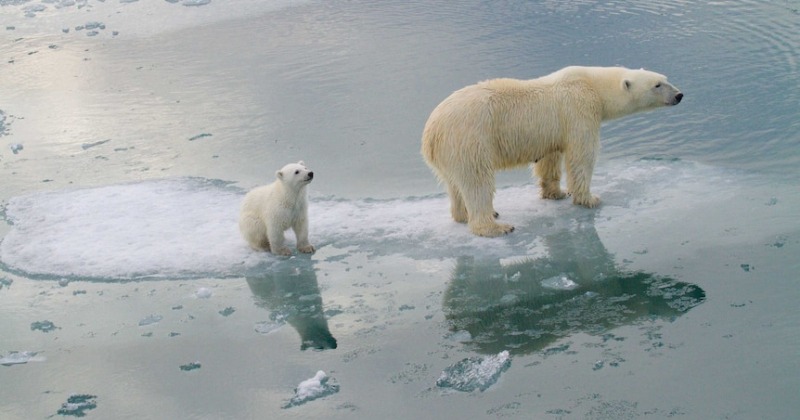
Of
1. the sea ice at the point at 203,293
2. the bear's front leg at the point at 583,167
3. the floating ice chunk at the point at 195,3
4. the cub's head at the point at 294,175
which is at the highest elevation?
the floating ice chunk at the point at 195,3

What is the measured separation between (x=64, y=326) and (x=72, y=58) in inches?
266

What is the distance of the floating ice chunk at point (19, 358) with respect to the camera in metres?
5.73

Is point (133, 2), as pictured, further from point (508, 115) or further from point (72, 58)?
point (508, 115)

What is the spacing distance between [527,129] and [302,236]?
1.86 meters

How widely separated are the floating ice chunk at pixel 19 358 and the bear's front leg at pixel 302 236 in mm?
1952

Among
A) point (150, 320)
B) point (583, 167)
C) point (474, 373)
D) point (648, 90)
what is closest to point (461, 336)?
point (474, 373)

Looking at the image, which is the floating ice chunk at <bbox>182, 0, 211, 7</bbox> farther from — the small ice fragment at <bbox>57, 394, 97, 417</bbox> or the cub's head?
the small ice fragment at <bbox>57, 394, 97, 417</bbox>

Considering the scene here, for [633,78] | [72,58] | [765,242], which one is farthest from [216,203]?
[72,58]

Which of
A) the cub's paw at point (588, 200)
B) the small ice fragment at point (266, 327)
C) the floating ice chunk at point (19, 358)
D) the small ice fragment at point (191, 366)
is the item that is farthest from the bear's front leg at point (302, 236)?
the cub's paw at point (588, 200)

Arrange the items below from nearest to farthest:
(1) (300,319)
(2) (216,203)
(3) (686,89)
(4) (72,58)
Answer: (1) (300,319) < (2) (216,203) < (3) (686,89) < (4) (72,58)

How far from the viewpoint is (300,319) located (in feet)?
19.5

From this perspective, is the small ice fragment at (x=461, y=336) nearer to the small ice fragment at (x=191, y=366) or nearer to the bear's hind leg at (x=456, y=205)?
the small ice fragment at (x=191, y=366)

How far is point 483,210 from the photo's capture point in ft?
22.5

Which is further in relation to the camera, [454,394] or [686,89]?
[686,89]
